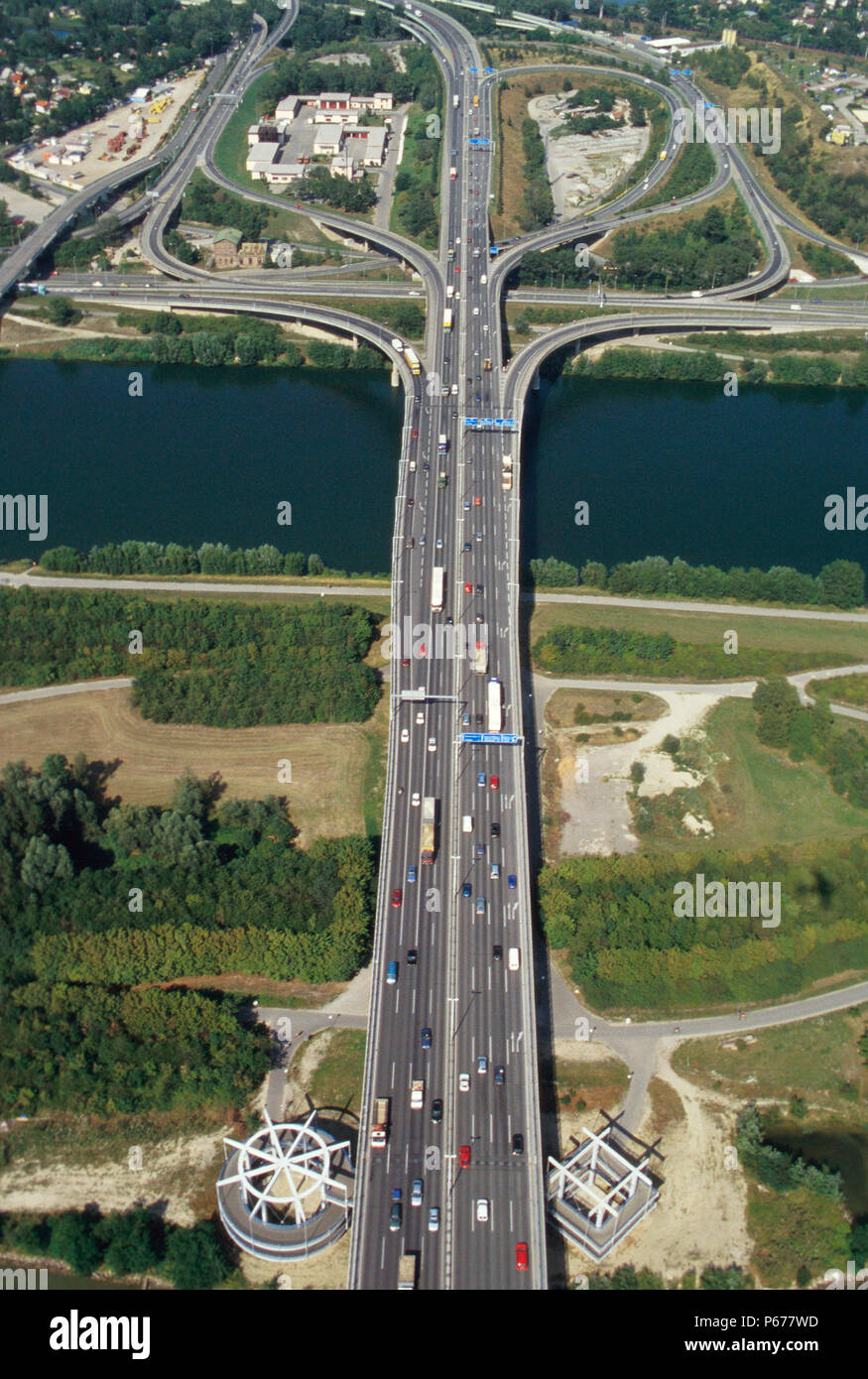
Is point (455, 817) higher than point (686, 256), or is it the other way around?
point (686, 256)

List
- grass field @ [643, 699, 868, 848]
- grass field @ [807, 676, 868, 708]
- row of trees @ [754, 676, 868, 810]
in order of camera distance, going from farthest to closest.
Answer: grass field @ [807, 676, 868, 708] → row of trees @ [754, 676, 868, 810] → grass field @ [643, 699, 868, 848]

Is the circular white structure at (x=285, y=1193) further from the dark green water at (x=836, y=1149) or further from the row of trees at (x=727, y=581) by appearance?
the row of trees at (x=727, y=581)

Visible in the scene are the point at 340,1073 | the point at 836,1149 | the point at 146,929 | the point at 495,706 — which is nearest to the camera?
the point at 836,1149

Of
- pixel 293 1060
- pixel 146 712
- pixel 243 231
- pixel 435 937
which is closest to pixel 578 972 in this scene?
pixel 435 937

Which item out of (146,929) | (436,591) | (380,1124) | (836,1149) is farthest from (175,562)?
(836,1149)

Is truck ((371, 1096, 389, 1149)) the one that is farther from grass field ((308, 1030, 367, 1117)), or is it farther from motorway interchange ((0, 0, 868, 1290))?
grass field ((308, 1030, 367, 1117))

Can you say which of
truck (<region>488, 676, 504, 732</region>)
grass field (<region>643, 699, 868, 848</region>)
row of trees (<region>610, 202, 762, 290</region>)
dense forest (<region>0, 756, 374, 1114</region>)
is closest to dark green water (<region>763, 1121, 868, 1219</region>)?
grass field (<region>643, 699, 868, 848</region>)

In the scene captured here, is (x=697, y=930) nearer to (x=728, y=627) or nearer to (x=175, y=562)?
(x=728, y=627)

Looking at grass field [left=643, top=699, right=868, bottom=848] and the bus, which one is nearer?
grass field [left=643, top=699, right=868, bottom=848]
